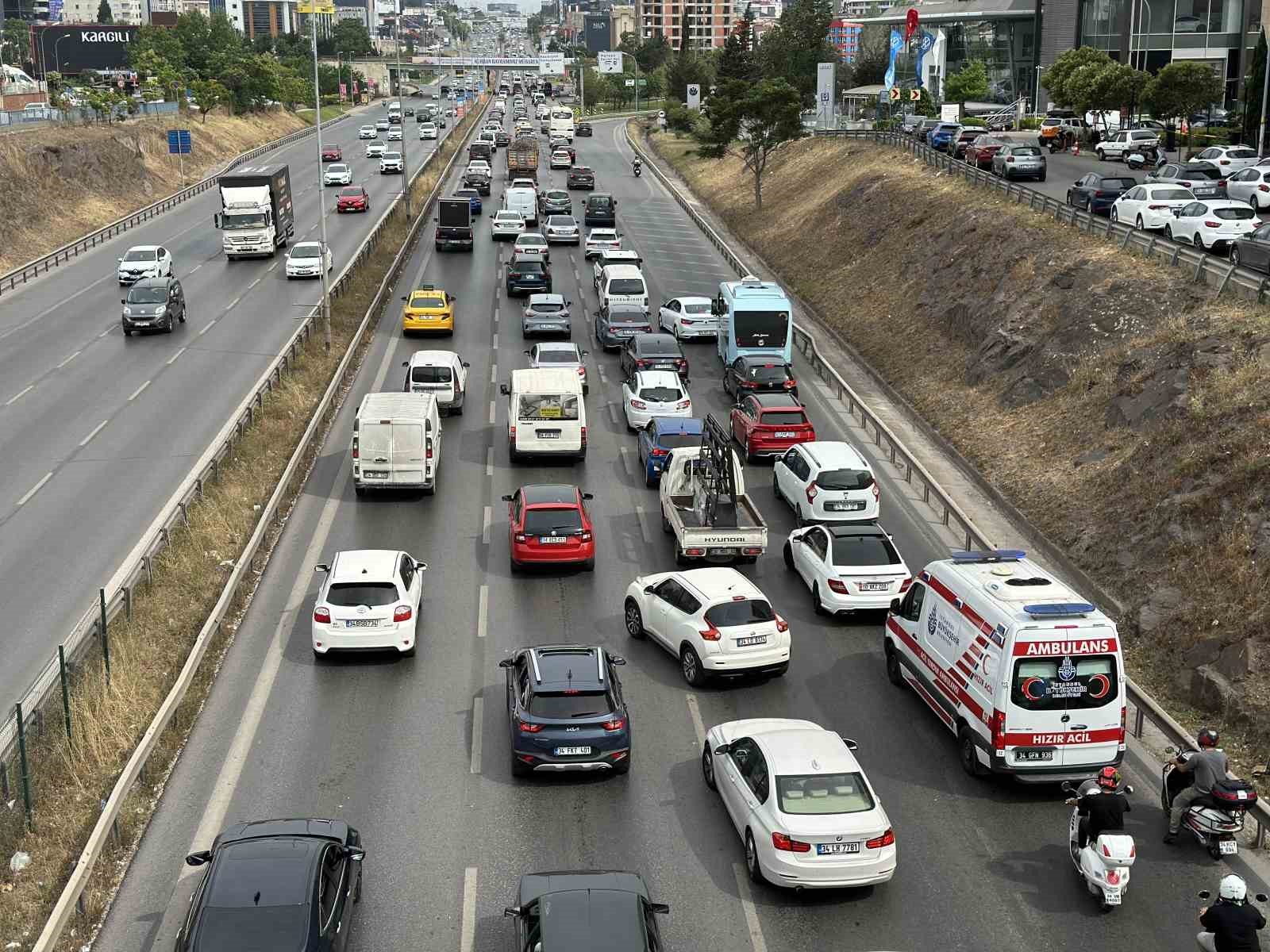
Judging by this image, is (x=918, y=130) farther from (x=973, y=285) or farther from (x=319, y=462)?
(x=319, y=462)

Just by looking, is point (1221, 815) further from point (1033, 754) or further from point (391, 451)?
point (391, 451)

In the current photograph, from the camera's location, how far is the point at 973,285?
4322cm

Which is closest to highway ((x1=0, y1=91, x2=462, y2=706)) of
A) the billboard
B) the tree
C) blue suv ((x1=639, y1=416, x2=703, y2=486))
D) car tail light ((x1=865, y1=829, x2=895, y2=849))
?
blue suv ((x1=639, y1=416, x2=703, y2=486))

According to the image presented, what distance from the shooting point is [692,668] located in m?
20.4

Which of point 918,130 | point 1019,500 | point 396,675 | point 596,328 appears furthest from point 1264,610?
point 918,130

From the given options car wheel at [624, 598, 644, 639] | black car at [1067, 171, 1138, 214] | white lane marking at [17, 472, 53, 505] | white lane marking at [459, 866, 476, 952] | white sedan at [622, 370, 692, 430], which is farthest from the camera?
black car at [1067, 171, 1138, 214]

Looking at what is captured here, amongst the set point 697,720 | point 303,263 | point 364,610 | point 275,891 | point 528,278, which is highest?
point 303,263


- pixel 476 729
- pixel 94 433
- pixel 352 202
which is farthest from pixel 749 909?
pixel 352 202

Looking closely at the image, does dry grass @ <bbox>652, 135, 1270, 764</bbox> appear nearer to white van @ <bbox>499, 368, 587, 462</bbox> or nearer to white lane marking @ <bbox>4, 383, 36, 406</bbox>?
white van @ <bbox>499, 368, 587, 462</bbox>

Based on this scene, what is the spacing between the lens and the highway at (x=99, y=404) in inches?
950

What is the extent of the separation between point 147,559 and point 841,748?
1304 cm

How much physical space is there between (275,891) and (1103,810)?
28.6 feet

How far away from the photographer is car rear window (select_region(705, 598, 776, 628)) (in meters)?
20.1

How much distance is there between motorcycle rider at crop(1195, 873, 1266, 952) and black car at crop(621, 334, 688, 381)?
2496cm
